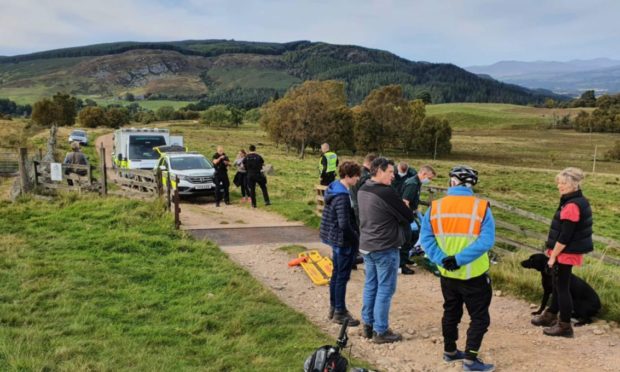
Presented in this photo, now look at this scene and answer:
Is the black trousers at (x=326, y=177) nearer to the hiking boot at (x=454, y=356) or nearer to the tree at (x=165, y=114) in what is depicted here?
the hiking boot at (x=454, y=356)

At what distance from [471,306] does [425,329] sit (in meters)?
1.56

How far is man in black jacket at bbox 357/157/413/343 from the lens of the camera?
542 centimetres

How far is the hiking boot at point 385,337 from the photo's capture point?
5770 mm

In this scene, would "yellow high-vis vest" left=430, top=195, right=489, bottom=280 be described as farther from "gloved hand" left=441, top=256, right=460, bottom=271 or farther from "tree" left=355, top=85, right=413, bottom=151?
"tree" left=355, top=85, right=413, bottom=151

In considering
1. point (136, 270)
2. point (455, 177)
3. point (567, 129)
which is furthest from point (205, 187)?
point (567, 129)

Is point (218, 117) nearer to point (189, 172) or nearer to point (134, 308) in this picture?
point (189, 172)

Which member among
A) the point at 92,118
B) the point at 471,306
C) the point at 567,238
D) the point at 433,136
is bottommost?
the point at 433,136

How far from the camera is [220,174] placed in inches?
608

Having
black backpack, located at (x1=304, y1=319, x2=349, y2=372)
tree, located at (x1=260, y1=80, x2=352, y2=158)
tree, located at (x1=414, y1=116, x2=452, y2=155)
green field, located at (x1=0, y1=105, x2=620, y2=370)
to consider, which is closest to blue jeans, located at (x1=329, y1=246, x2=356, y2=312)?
green field, located at (x1=0, y1=105, x2=620, y2=370)

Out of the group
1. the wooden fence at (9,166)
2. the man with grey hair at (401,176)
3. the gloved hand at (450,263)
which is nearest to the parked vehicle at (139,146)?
the wooden fence at (9,166)

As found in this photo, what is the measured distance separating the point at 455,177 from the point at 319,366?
223cm

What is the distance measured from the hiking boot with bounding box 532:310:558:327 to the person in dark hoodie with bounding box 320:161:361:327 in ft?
7.52

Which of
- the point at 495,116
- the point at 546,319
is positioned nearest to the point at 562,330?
the point at 546,319

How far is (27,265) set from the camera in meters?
7.99
